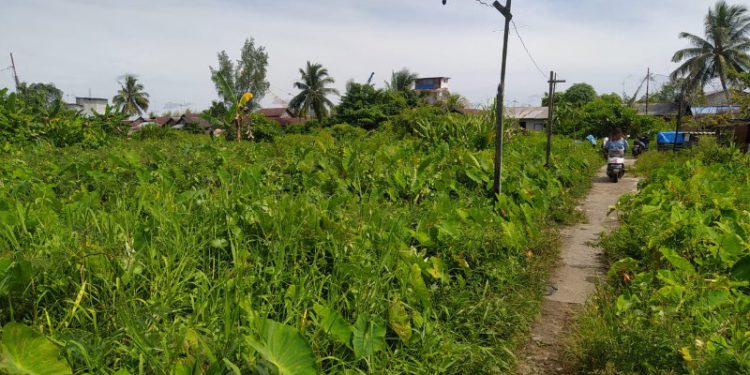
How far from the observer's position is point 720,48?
31.6m

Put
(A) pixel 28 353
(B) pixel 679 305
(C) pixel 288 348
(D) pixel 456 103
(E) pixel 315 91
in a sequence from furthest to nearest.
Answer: (E) pixel 315 91 → (D) pixel 456 103 → (B) pixel 679 305 → (C) pixel 288 348 → (A) pixel 28 353

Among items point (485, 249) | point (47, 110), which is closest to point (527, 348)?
point (485, 249)

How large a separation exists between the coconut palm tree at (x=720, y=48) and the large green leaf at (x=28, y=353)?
3607 cm

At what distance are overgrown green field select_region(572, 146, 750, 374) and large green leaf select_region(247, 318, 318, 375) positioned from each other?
5.49ft

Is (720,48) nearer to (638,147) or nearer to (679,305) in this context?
(638,147)

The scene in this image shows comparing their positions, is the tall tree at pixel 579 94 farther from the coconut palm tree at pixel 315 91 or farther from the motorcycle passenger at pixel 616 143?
the motorcycle passenger at pixel 616 143

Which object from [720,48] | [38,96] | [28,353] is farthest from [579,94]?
[28,353]

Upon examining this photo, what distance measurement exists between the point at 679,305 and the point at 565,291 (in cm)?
149

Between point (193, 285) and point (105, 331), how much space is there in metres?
0.65

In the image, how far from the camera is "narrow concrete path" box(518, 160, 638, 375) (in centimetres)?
326

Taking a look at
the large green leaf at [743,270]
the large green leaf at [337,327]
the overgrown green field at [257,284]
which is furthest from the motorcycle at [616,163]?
the large green leaf at [337,327]

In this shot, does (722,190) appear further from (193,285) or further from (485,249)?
(193,285)

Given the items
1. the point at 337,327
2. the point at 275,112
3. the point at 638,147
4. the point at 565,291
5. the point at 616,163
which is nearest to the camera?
the point at 337,327

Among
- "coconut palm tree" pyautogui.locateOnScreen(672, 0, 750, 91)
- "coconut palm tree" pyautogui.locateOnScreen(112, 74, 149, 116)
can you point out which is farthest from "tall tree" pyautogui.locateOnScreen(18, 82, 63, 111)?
"coconut palm tree" pyautogui.locateOnScreen(672, 0, 750, 91)
